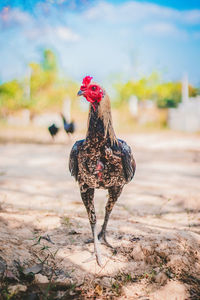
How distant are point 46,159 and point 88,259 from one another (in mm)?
6930

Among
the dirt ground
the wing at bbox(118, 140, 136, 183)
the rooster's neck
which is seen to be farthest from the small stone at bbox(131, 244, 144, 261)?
the rooster's neck

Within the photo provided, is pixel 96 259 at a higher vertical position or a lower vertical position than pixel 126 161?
lower

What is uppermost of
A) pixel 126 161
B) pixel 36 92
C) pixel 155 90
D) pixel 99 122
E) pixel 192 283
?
pixel 155 90

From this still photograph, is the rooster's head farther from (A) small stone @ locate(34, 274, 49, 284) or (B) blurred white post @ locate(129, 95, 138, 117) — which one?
(B) blurred white post @ locate(129, 95, 138, 117)

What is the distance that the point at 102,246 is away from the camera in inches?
112

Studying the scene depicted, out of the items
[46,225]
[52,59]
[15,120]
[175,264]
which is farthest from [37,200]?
[52,59]

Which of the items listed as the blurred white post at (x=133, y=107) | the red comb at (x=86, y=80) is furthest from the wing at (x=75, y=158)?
the blurred white post at (x=133, y=107)

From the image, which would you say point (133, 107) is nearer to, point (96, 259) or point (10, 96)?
point (10, 96)

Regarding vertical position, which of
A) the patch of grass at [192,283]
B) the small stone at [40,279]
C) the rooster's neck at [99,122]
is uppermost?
the rooster's neck at [99,122]

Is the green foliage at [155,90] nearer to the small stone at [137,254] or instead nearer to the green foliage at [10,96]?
the green foliage at [10,96]

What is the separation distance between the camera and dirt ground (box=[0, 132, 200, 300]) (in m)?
2.12

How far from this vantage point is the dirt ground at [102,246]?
212 centimetres

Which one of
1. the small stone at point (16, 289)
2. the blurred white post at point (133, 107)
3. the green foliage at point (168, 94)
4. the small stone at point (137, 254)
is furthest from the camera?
the green foliage at point (168, 94)

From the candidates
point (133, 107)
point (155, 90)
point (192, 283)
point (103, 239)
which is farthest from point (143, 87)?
point (192, 283)
